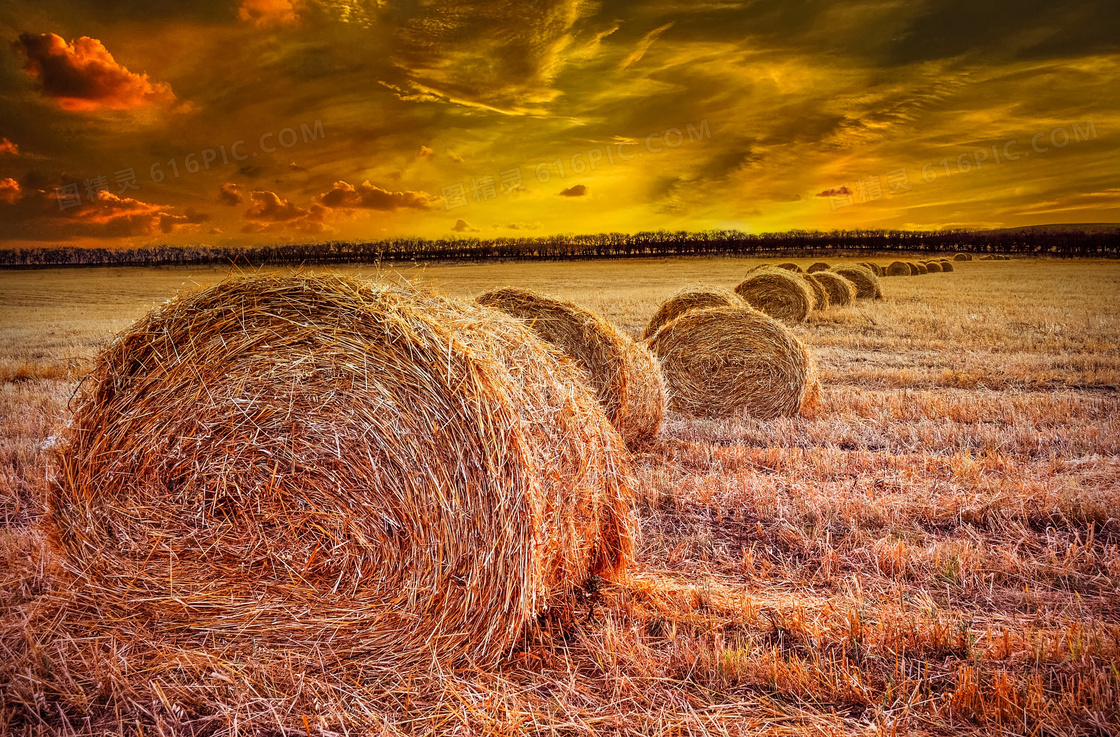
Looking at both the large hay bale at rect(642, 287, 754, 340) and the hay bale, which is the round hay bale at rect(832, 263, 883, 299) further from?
the hay bale

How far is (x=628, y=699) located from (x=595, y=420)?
153cm

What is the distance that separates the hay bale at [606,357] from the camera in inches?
254

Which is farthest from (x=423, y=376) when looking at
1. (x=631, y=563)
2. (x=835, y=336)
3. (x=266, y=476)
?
(x=835, y=336)

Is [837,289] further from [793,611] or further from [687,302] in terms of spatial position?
[793,611]

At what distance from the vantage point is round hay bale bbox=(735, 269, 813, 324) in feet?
51.4

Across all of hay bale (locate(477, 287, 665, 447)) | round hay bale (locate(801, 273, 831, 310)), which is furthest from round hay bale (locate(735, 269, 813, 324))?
hay bale (locate(477, 287, 665, 447))

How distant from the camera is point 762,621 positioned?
3271 millimetres

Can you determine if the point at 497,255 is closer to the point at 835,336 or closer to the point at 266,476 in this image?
the point at 835,336

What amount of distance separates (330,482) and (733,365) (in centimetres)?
587

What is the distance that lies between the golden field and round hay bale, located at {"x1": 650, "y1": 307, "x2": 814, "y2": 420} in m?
0.70

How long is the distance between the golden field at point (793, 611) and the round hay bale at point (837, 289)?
13.0 meters

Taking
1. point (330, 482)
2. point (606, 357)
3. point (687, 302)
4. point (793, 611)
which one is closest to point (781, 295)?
point (687, 302)

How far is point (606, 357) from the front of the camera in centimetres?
655

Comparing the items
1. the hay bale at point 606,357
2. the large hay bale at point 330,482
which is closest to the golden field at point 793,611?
the large hay bale at point 330,482
